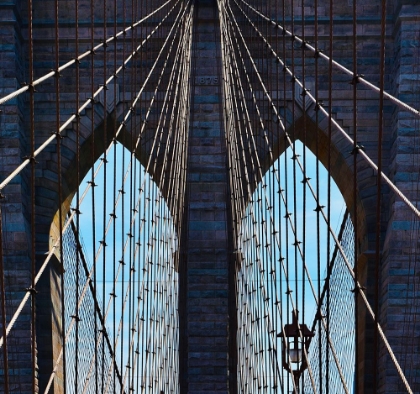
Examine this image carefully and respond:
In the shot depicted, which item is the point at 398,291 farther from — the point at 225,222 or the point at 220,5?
the point at 220,5

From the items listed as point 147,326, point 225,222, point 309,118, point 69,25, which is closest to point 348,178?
point 309,118

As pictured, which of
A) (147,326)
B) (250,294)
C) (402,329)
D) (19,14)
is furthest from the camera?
(19,14)

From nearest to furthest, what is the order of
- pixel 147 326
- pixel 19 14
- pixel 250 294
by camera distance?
pixel 147 326 → pixel 250 294 → pixel 19 14

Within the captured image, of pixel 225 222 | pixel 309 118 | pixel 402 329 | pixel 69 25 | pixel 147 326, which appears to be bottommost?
pixel 147 326

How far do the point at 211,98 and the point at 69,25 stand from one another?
2.17 meters

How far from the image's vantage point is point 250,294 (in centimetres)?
1303

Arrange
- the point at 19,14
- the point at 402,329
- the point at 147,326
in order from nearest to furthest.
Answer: the point at 147,326
the point at 402,329
the point at 19,14

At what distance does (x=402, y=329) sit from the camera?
51.6ft

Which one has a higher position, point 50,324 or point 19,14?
point 19,14

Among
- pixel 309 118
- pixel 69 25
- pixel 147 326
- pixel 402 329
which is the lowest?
pixel 147 326

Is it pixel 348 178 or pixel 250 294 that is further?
pixel 348 178

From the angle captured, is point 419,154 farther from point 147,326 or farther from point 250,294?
point 147,326

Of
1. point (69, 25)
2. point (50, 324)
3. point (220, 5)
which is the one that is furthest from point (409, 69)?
point (50, 324)

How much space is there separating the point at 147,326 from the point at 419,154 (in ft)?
18.1
